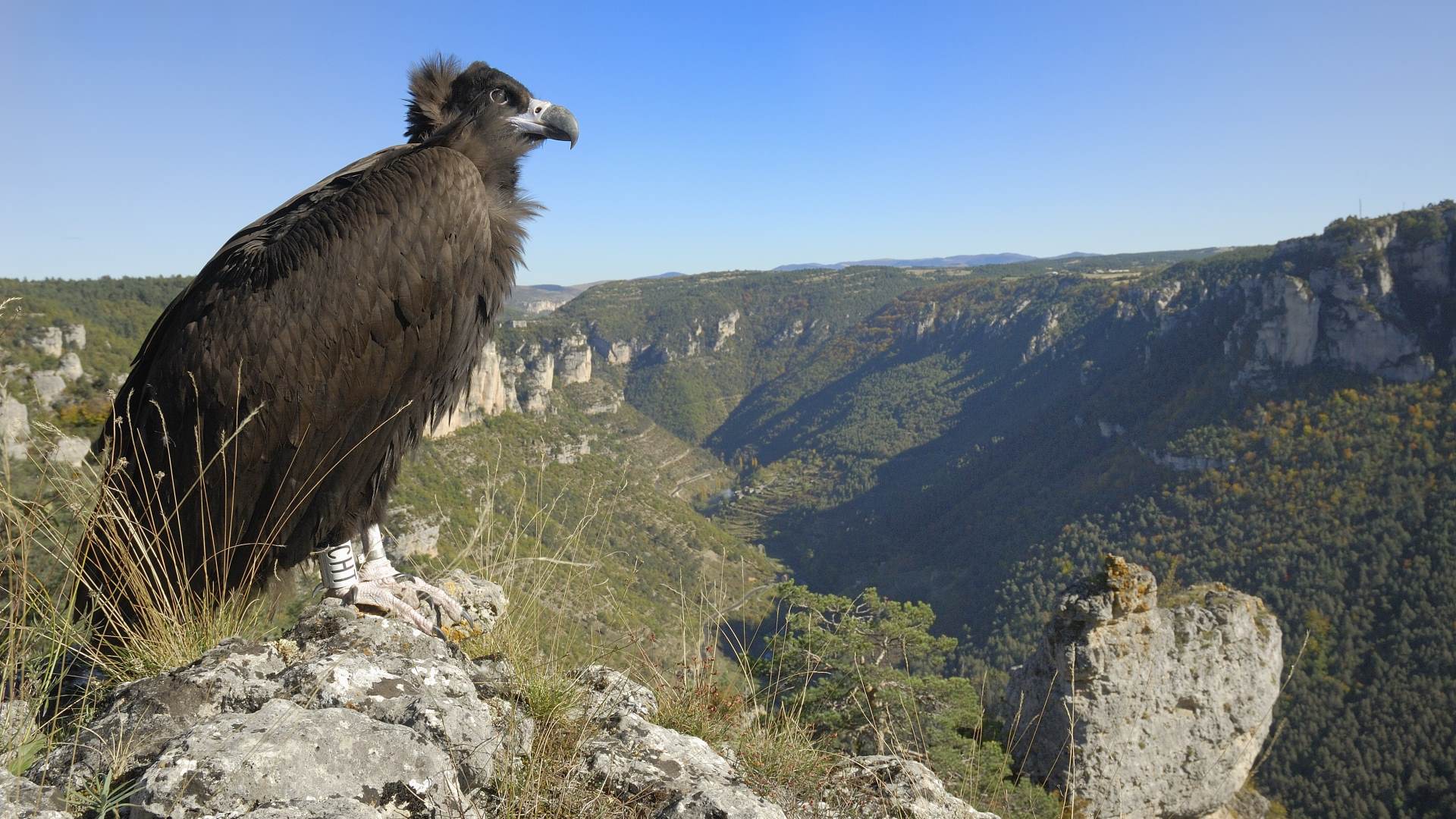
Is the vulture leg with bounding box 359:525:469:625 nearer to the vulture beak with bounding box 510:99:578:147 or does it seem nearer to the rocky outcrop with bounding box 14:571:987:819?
the rocky outcrop with bounding box 14:571:987:819

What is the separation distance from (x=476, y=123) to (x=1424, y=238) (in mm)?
93583

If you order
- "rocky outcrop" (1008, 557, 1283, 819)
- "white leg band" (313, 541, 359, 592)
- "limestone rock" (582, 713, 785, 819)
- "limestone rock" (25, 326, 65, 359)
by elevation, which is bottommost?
"rocky outcrop" (1008, 557, 1283, 819)

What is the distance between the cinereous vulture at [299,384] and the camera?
269cm

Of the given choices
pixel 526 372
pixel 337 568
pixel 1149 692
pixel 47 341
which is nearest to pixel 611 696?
pixel 337 568

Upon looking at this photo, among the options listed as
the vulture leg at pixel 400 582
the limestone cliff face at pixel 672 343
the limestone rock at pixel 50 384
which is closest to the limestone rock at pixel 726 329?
the limestone cliff face at pixel 672 343

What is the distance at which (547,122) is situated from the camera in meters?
3.60

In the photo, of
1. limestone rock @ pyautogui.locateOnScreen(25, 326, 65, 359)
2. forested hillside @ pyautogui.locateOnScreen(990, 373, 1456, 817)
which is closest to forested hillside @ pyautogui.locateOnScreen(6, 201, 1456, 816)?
forested hillside @ pyautogui.locateOnScreen(990, 373, 1456, 817)

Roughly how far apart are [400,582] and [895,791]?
84.0 inches

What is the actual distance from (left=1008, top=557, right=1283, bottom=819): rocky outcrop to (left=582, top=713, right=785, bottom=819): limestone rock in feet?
45.9

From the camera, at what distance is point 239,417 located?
8.87 ft

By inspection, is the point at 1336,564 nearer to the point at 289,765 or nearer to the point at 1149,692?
the point at 1149,692

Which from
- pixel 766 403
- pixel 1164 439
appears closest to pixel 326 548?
pixel 1164 439

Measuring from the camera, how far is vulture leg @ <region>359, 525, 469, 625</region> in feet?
10.3

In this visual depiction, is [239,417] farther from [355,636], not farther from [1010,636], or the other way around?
[1010,636]
